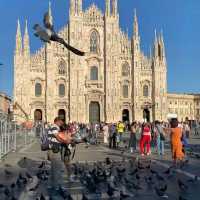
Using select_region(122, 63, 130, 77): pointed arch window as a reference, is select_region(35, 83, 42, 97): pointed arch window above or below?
below

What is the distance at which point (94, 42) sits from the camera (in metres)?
55.1

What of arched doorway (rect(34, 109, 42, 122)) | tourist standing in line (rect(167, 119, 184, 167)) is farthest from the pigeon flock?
arched doorway (rect(34, 109, 42, 122))

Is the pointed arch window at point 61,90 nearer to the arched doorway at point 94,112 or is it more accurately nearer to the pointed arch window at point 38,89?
the pointed arch window at point 38,89

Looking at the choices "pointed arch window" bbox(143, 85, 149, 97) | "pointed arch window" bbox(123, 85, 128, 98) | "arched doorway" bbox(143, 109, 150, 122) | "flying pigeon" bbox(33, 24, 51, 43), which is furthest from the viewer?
"pointed arch window" bbox(143, 85, 149, 97)

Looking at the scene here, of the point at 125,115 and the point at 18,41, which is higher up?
the point at 18,41

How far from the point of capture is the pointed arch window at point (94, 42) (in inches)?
2165

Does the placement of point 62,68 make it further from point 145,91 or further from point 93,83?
point 145,91

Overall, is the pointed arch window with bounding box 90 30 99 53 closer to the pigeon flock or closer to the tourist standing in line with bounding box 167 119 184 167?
the tourist standing in line with bounding box 167 119 184 167

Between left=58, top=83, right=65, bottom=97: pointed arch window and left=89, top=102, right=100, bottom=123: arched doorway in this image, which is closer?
left=58, top=83, right=65, bottom=97: pointed arch window

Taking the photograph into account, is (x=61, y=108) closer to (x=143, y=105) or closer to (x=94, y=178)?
(x=143, y=105)

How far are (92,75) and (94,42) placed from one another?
13.3ft

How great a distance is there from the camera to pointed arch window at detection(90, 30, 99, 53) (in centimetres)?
5500

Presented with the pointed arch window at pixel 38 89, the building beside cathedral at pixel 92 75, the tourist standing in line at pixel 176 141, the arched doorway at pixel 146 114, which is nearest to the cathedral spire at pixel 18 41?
the building beside cathedral at pixel 92 75

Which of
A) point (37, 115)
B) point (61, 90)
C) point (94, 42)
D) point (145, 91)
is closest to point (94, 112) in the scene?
point (61, 90)
